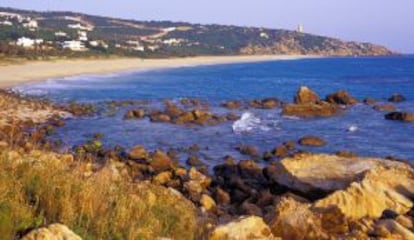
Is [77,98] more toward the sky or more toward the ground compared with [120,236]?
more toward the ground

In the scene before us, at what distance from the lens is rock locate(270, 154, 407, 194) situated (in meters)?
12.5

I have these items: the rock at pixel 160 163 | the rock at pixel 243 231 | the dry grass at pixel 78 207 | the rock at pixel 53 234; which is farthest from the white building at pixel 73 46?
the rock at pixel 53 234

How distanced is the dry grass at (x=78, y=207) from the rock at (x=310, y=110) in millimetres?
26810

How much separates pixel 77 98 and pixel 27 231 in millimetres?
38352

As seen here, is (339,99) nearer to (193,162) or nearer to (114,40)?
(193,162)

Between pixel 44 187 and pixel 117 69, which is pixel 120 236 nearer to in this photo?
pixel 44 187

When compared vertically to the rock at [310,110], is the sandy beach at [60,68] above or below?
below

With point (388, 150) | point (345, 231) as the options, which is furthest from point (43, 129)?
point (345, 231)

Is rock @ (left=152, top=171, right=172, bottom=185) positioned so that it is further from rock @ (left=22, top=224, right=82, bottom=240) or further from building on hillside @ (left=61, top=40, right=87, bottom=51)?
building on hillside @ (left=61, top=40, right=87, bottom=51)

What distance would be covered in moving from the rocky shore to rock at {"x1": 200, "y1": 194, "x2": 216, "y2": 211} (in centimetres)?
3

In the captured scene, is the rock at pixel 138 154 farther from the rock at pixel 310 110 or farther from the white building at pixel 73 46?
the white building at pixel 73 46

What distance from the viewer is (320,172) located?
1305 cm

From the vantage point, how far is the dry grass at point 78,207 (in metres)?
5.78

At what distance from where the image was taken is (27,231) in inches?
220
